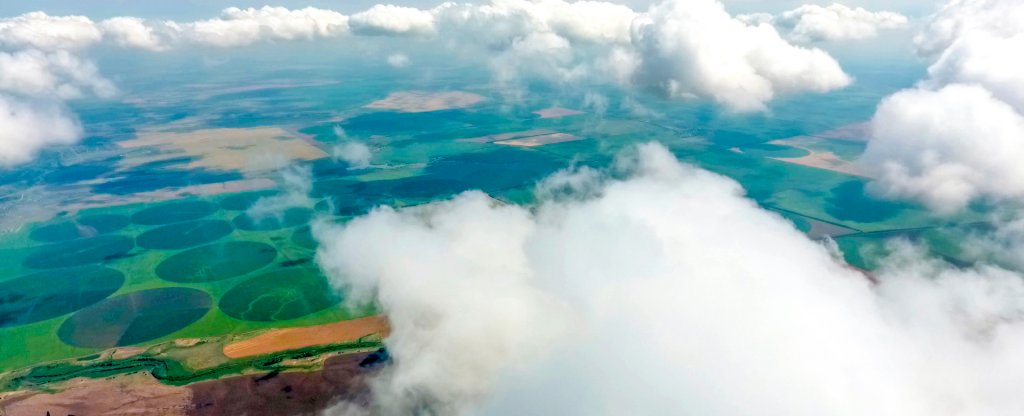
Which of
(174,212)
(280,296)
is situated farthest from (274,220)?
(280,296)

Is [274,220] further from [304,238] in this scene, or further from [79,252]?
[79,252]

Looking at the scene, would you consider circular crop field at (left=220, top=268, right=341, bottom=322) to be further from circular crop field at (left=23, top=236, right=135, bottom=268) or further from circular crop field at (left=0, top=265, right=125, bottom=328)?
circular crop field at (left=23, top=236, right=135, bottom=268)

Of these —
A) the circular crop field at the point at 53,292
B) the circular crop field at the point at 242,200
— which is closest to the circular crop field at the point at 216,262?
the circular crop field at the point at 53,292

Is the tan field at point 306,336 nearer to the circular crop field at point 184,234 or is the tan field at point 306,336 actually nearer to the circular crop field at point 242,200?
the circular crop field at point 184,234

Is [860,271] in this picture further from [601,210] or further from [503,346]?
[503,346]

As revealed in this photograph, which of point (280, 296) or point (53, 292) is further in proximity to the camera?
point (53, 292)

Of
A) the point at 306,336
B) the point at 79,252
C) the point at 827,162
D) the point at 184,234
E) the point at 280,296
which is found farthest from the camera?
the point at 827,162
